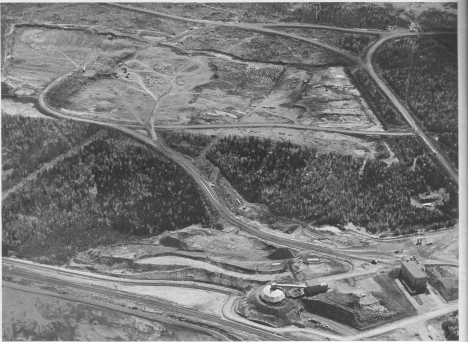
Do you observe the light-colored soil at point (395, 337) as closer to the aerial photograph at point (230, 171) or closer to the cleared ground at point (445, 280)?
the aerial photograph at point (230, 171)

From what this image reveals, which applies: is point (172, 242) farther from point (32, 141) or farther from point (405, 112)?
point (405, 112)

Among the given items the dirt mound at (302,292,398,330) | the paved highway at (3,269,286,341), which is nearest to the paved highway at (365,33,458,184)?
the dirt mound at (302,292,398,330)

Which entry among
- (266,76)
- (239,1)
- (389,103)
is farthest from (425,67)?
(239,1)

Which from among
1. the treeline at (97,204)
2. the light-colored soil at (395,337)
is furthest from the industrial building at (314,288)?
the treeline at (97,204)

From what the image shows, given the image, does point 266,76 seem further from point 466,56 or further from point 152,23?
point 466,56

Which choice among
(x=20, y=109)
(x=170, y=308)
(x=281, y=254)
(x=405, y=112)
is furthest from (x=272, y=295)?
(x=20, y=109)

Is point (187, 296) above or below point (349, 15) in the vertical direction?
below

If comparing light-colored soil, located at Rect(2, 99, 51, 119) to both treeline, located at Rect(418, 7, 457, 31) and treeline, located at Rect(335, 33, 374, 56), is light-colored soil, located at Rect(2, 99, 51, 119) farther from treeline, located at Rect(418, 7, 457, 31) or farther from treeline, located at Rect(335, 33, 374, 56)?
treeline, located at Rect(418, 7, 457, 31)
